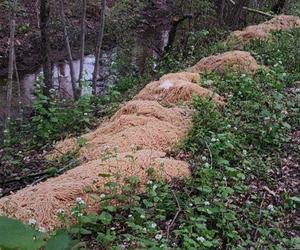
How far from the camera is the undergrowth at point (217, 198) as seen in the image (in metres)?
3.79

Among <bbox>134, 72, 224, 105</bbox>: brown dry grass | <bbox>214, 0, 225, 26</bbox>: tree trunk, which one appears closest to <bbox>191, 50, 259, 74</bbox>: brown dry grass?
<bbox>134, 72, 224, 105</bbox>: brown dry grass

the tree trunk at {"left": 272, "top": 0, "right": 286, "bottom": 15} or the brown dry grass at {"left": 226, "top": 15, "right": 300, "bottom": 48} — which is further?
the tree trunk at {"left": 272, "top": 0, "right": 286, "bottom": 15}

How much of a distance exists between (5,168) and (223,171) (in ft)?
9.41

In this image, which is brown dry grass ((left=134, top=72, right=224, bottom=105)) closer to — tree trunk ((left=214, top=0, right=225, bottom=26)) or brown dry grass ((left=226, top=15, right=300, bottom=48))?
brown dry grass ((left=226, top=15, right=300, bottom=48))

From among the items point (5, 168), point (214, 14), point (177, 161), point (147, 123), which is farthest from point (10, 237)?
point (214, 14)

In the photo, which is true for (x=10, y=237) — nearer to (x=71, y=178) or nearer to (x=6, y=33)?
(x=71, y=178)

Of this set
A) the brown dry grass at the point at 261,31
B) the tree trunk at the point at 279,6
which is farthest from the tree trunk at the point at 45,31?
the tree trunk at the point at 279,6

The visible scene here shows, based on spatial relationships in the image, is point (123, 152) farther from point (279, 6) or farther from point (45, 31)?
point (279, 6)

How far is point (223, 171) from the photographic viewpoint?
5012mm

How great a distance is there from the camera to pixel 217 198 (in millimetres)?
4465

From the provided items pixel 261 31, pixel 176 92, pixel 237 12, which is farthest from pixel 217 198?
pixel 237 12

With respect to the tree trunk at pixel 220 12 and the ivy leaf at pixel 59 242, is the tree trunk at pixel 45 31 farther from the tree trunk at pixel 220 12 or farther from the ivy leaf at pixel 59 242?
the ivy leaf at pixel 59 242

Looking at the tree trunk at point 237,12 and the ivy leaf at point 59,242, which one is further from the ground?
the ivy leaf at point 59,242

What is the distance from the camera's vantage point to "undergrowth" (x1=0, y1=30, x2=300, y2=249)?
12.4 ft
